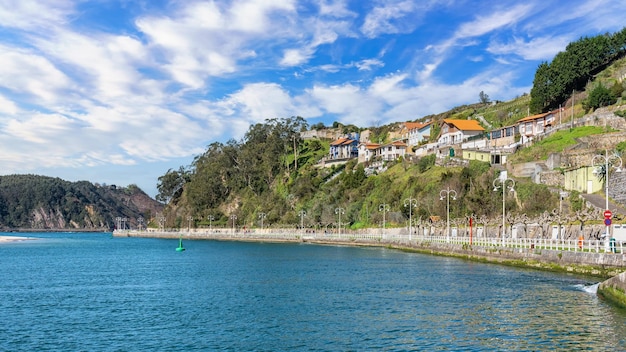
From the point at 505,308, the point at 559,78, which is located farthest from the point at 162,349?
the point at 559,78

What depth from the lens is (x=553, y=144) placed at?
89875 mm

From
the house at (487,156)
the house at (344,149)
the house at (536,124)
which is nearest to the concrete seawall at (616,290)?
the house at (487,156)

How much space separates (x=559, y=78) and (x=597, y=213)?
6693cm

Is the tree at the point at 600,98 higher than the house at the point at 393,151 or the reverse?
higher

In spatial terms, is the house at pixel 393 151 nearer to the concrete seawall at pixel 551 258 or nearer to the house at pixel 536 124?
the house at pixel 536 124

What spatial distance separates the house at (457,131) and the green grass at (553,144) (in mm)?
26566

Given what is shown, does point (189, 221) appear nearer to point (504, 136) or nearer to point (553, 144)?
point (504, 136)

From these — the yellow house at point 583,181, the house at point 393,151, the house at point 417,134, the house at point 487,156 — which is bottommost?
the yellow house at point 583,181

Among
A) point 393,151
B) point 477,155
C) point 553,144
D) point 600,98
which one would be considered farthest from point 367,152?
point 553,144

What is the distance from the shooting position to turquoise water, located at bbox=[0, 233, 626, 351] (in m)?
23.7

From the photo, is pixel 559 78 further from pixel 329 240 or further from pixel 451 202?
pixel 329 240

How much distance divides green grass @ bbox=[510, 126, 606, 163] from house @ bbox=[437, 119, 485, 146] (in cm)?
2657

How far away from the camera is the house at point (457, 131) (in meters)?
124

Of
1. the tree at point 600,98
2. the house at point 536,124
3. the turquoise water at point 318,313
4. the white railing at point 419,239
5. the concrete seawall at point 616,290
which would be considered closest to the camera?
the turquoise water at point 318,313
